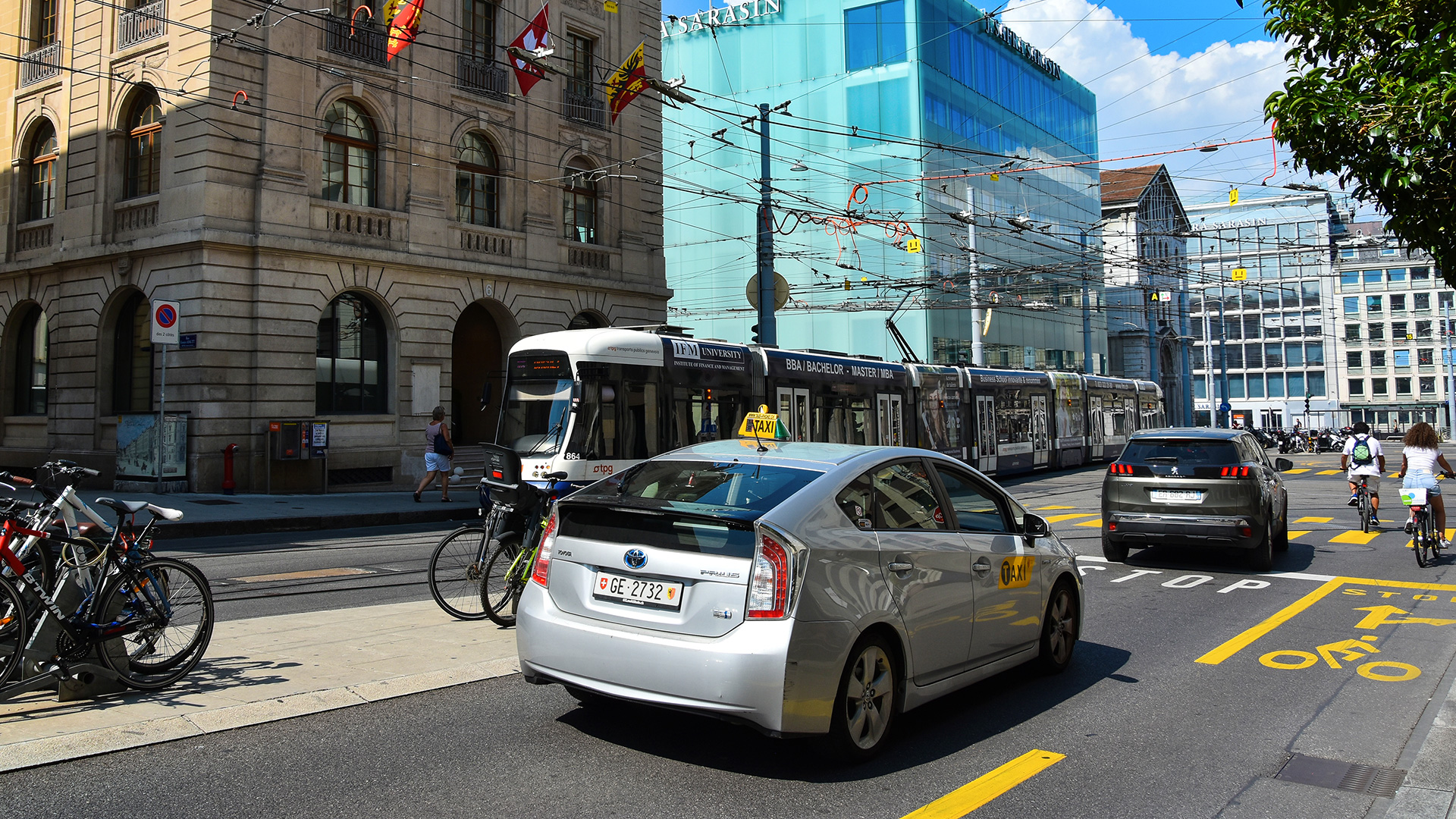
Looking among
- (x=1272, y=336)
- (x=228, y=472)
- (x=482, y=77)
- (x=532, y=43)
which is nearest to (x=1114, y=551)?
(x=228, y=472)

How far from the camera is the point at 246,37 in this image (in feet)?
67.9

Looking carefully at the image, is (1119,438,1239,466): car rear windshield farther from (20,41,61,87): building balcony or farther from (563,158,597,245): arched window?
(20,41,61,87): building balcony

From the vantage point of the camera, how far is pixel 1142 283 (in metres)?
69.4

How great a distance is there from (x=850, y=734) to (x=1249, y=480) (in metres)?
8.35

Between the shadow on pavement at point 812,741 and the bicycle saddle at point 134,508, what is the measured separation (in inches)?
96.6

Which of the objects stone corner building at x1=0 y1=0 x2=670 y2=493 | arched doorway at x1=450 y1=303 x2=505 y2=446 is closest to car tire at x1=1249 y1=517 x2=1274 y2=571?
stone corner building at x1=0 y1=0 x2=670 y2=493

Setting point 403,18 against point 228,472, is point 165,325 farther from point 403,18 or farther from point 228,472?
point 403,18

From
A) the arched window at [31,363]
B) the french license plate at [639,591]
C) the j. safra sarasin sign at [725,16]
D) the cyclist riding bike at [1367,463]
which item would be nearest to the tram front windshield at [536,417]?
the french license plate at [639,591]

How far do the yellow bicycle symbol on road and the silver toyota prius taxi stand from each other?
8.47 ft

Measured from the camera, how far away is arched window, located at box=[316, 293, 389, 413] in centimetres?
2253

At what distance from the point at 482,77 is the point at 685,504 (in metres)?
22.7

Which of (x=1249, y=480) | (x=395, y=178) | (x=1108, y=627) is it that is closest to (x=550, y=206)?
(x=395, y=178)

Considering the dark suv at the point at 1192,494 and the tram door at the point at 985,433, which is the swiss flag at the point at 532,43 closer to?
the tram door at the point at 985,433

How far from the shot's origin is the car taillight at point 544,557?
204 inches
